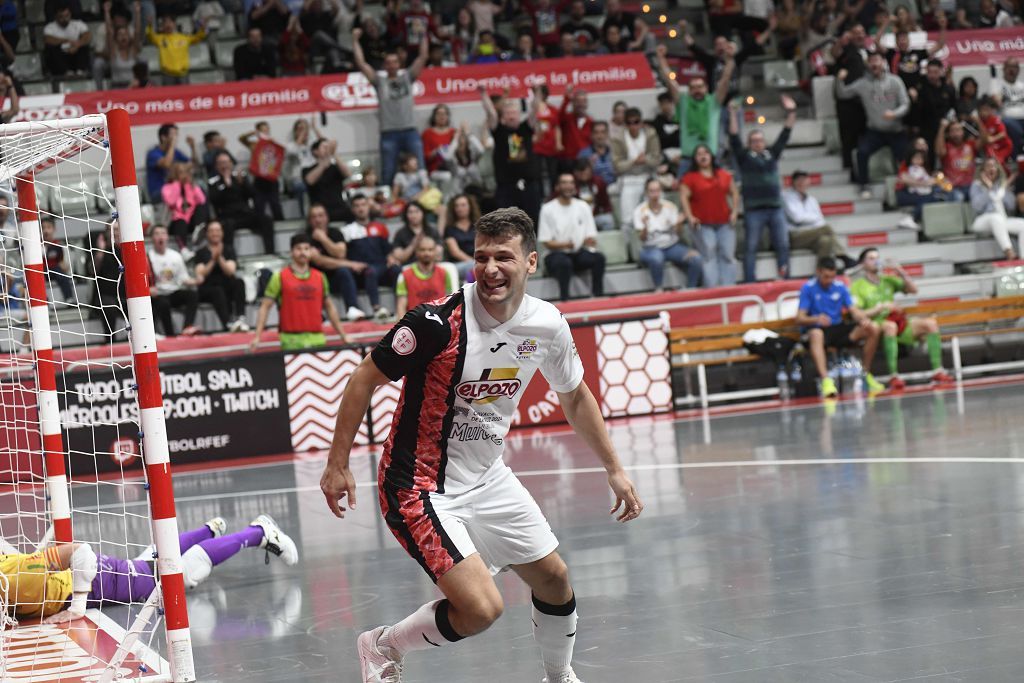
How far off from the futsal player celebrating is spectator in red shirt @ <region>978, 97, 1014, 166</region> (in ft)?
61.7

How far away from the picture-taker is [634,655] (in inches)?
222

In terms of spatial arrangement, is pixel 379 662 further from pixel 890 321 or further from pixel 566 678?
pixel 890 321

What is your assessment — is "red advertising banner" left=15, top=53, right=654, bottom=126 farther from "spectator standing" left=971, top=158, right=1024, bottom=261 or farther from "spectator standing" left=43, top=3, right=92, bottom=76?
"spectator standing" left=971, top=158, right=1024, bottom=261

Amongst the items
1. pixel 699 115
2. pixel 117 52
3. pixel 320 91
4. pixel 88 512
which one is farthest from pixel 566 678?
pixel 117 52

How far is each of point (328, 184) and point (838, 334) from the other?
7673mm

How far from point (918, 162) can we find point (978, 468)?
1225 centimetres

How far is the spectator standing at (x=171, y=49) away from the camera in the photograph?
20.3 m

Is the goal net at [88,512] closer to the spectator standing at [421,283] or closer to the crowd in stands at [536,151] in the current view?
the spectator standing at [421,283]

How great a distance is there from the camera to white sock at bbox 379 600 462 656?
4859 millimetres

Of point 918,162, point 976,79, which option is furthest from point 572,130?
point 976,79

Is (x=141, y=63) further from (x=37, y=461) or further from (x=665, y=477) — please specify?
(x=665, y=477)

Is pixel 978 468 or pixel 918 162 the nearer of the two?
pixel 978 468

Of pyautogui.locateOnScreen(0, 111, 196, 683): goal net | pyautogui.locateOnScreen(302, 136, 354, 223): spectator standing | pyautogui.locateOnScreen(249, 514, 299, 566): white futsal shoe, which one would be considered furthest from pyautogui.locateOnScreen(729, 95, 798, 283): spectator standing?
pyautogui.locateOnScreen(249, 514, 299, 566): white futsal shoe

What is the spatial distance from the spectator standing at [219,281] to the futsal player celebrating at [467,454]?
38.7 feet
